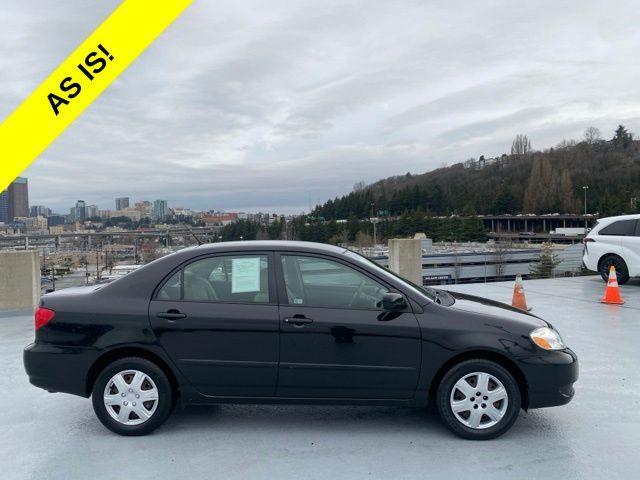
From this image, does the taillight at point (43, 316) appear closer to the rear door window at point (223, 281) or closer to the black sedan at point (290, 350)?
the black sedan at point (290, 350)

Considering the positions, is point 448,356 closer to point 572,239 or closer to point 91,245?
point 91,245

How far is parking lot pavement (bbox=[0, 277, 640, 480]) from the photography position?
3.44 m

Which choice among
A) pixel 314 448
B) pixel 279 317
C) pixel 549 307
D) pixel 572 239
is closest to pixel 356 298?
pixel 279 317

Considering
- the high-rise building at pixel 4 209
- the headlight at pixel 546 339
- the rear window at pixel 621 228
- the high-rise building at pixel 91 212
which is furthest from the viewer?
the high-rise building at pixel 91 212

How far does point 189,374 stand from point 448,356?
1.96 meters

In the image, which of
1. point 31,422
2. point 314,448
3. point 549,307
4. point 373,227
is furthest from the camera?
point 373,227

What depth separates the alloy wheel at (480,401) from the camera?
3.88 meters

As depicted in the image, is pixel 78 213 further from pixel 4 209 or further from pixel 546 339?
pixel 546 339

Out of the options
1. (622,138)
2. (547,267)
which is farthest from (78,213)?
(622,138)

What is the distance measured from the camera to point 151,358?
408 cm

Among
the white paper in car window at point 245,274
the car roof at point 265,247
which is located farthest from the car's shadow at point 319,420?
the car roof at point 265,247

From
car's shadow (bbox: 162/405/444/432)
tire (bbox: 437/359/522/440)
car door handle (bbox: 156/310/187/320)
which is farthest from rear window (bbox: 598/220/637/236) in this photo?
car door handle (bbox: 156/310/187/320)

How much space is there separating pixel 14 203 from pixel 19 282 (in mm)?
11823

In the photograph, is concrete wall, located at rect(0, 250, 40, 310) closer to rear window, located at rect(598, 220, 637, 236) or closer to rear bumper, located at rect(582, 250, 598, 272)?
rear bumper, located at rect(582, 250, 598, 272)
